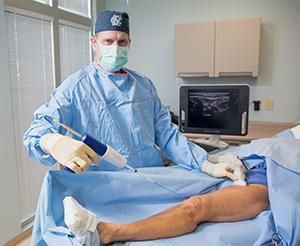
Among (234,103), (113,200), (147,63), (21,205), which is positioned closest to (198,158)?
(113,200)

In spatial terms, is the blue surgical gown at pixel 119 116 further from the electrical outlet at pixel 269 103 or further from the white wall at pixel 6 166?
the electrical outlet at pixel 269 103

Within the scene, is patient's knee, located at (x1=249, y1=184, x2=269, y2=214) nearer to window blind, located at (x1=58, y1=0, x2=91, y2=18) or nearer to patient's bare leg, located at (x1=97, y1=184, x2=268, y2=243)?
patient's bare leg, located at (x1=97, y1=184, x2=268, y2=243)

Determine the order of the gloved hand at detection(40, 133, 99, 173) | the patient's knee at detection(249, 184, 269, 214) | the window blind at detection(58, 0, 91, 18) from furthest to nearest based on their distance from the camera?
the window blind at detection(58, 0, 91, 18), the patient's knee at detection(249, 184, 269, 214), the gloved hand at detection(40, 133, 99, 173)

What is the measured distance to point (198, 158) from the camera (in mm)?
1347

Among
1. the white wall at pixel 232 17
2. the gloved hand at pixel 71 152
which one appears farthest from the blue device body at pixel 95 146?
the white wall at pixel 232 17

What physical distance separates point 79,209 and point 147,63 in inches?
97.8

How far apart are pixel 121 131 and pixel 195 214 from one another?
48cm

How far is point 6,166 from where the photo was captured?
196 cm

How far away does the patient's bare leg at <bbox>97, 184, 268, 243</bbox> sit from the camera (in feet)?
2.84

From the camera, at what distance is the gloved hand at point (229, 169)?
123 cm

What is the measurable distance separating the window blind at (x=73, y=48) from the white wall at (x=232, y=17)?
0.52 m

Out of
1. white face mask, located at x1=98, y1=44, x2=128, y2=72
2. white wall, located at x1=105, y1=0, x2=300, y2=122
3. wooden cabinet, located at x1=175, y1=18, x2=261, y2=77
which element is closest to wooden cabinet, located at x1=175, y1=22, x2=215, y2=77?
wooden cabinet, located at x1=175, y1=18, x2=261, y2=77

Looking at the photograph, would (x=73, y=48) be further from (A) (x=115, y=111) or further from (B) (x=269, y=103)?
(B) (x=269, y=103)

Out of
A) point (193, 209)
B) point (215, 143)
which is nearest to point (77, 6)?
point (215, 143)
